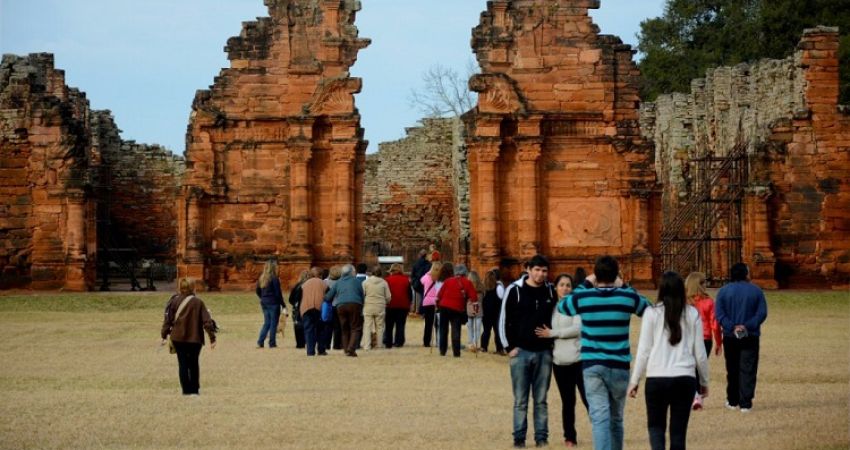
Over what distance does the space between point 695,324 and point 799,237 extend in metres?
24.6

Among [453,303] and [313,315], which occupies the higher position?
[453,303]

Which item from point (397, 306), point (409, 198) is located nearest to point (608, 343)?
point (397, 306)

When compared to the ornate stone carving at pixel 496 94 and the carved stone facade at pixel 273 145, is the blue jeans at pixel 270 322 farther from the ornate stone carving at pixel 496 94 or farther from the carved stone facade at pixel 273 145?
the ornate stone carving at pixel 496 94

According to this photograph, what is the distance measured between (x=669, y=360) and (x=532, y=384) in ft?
8.03

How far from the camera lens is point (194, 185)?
3322cm

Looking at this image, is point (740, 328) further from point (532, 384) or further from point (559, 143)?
point (559, 143)

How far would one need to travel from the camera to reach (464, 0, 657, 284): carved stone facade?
32844mm

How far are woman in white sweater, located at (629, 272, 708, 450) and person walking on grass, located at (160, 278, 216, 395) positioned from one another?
664 cm

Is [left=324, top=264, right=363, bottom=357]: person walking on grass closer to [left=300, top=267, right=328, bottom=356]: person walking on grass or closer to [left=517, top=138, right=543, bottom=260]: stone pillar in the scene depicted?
[left=300, top=267, right=328, bottom=356]: person walking on grass

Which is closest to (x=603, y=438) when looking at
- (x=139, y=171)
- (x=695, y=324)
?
(x=695, y=324)

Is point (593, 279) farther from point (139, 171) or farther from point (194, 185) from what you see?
point (139, 171)

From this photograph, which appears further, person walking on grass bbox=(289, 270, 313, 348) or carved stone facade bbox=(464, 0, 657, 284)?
carved stone facade bbox=(464, 0, 657, 284)

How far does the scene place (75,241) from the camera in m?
35.0

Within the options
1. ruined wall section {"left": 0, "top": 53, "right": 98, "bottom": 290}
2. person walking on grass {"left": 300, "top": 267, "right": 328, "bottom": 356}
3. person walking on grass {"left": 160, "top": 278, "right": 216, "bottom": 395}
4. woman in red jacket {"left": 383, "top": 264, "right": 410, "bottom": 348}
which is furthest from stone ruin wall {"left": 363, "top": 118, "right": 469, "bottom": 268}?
person walking on grass {"left": 160, "top": 278, "right": 216, "bottom": 395}
